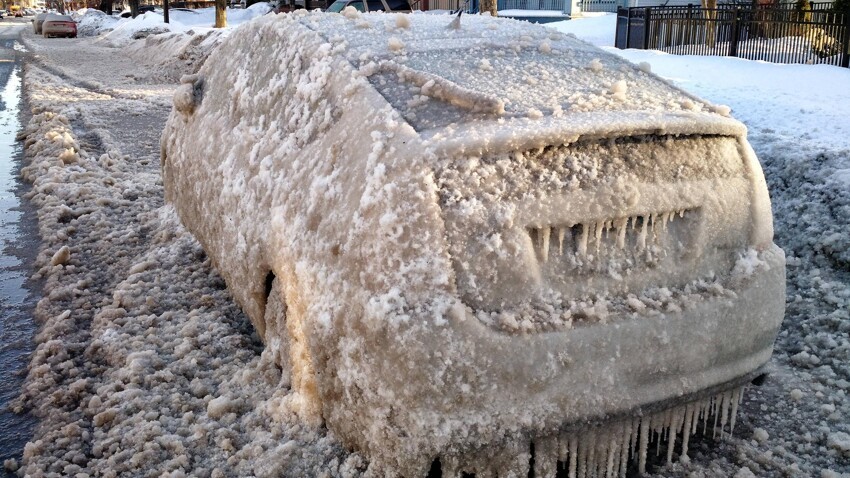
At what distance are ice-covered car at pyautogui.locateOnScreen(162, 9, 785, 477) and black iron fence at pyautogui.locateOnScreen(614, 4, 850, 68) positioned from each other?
1092cm

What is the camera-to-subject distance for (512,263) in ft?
7.17

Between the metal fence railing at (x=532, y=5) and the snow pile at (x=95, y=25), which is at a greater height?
the metal fence railing at (x=532, y=5)

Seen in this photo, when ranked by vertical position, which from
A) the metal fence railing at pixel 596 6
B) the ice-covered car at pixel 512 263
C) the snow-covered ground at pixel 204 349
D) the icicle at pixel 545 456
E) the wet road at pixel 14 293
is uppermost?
the metal fence railing at pixel 596 6

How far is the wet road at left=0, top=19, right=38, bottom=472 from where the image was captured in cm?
303

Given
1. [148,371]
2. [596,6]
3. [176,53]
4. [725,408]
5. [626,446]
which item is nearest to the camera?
[626,446]

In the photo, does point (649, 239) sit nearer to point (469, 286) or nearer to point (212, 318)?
point (469, 286)

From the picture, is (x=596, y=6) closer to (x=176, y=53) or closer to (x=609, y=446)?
(x=176, y=53)

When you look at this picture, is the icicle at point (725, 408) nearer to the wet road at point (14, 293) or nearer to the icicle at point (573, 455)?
the icicle at point (573, 455)

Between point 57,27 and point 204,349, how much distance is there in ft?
147

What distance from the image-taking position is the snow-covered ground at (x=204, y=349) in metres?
2.62

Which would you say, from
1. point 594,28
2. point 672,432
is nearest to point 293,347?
point 672,432

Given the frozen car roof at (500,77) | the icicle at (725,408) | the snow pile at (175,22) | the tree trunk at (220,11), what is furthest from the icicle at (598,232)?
the snow pile at (175,22)

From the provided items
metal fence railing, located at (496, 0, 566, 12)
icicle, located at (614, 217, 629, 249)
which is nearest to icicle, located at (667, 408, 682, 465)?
icicle, located at (614, 217, 629, 249)

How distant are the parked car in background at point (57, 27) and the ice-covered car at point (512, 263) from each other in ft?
148
